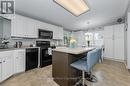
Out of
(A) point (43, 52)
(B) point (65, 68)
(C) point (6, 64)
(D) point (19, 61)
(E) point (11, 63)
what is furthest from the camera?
(A) point (43, 52)

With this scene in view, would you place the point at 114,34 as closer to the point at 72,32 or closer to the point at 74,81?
the point at 72,32

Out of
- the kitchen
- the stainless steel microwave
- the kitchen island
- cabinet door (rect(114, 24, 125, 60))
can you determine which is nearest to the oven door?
the kitchen

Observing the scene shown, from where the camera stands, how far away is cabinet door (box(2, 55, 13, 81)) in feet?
6.97

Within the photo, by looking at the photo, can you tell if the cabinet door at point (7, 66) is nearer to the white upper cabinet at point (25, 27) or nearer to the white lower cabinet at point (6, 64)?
the white lower cabinet at point (6, 64)

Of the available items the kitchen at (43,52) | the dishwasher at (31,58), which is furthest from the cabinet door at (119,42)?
the dishwasher at (31,58)

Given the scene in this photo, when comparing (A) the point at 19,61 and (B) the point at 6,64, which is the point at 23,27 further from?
(B) the point at 6,64

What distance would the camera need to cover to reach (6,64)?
2242 millimetres

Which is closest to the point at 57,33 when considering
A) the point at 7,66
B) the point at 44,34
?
the point at 44,34

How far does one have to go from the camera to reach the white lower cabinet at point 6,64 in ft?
6.84

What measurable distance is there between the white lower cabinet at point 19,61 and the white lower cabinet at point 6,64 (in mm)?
167

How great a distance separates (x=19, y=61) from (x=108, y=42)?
4.90 metres

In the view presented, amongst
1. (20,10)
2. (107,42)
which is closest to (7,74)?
(20,10)

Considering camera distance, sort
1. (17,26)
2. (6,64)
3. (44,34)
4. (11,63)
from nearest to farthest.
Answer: (6,64) < (11,63) < (17,26) < (44,34)

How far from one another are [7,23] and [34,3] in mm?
1286
